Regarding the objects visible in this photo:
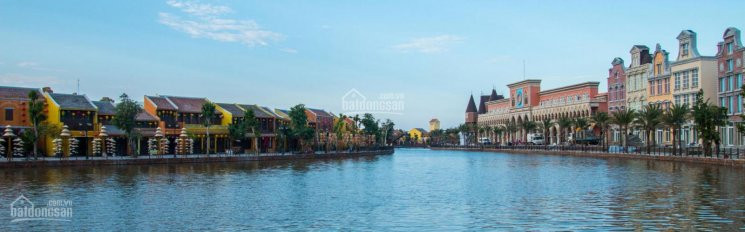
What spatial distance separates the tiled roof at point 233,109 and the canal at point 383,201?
41008 millimetres

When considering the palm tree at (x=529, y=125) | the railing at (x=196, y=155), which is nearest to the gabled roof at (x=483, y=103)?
the palm tree at (x=529, y=125)

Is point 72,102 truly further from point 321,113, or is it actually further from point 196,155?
point 321,113

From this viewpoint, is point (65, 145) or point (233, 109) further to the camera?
point (233, 109)

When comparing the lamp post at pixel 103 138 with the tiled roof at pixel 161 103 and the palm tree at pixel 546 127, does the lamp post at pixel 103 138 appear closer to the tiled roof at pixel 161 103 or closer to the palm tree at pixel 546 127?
the tiled roof at pixel 161 103

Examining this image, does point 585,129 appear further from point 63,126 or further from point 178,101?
point 63,126

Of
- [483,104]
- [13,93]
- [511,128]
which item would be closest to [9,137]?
[13,93]

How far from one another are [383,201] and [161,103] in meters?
56.1

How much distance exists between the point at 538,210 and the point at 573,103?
98.4 meters

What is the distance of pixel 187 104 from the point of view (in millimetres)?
86125

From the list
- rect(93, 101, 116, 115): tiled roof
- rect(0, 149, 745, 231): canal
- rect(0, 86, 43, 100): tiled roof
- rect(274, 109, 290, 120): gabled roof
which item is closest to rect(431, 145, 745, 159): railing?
rect(0, 149, 745, 231): canal

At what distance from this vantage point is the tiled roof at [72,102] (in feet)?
232

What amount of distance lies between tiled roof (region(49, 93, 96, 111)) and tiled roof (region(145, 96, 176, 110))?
8810 millimetres

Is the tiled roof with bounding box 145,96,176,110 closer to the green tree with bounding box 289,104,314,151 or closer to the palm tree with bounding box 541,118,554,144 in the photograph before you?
the green tree with bounding box 289,104,314,151

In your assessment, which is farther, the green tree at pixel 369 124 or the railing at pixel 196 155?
the green tree at pixel 369 124
